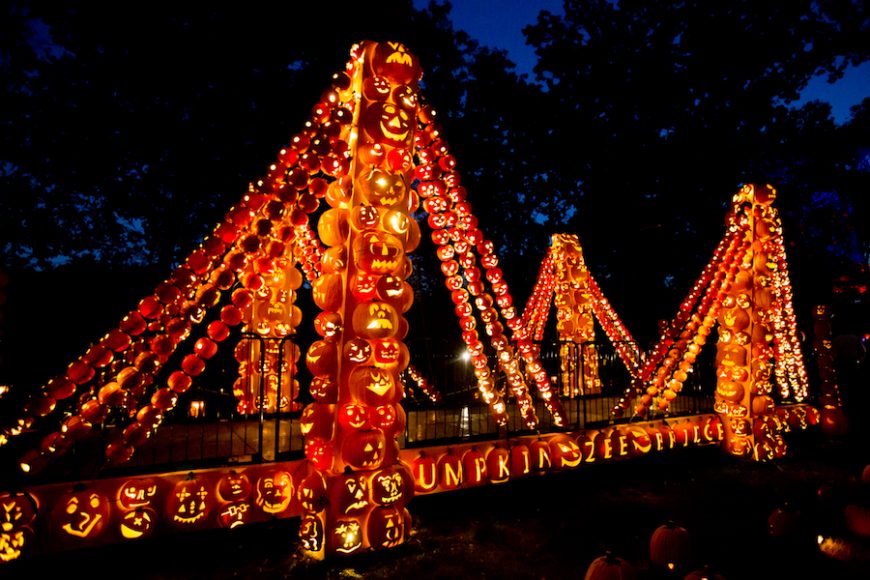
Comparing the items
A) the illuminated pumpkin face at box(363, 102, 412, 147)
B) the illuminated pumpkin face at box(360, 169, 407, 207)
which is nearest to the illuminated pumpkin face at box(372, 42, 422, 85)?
the illuminated pumpkin face at box(363, 102, 412, 147)

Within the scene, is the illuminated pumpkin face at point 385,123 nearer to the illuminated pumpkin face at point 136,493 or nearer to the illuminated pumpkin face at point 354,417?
the illuminated pumpkin face at point 354,417

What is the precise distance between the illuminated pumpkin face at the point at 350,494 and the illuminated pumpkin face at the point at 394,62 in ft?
12.1

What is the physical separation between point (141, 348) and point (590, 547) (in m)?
4.63

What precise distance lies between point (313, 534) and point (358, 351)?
1604mm

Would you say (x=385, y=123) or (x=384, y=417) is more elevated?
(x=385, y=123)

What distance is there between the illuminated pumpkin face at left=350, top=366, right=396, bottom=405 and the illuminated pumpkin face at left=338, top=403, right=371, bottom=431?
0.10 meters

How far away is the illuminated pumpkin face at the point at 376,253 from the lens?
5020 millimetres

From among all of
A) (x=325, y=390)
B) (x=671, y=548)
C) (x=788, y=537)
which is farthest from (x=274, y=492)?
(x=788, y=537)

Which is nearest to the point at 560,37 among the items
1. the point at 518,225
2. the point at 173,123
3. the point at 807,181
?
the point at 518,225

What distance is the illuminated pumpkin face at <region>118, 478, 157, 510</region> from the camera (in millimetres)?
4555

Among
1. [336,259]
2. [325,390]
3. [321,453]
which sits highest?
[336,259]

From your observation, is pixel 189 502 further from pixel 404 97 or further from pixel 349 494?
pixel 404 97

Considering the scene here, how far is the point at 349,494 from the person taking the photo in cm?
487

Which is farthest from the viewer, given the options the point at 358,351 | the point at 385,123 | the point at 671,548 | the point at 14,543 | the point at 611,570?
the point at 385,123
